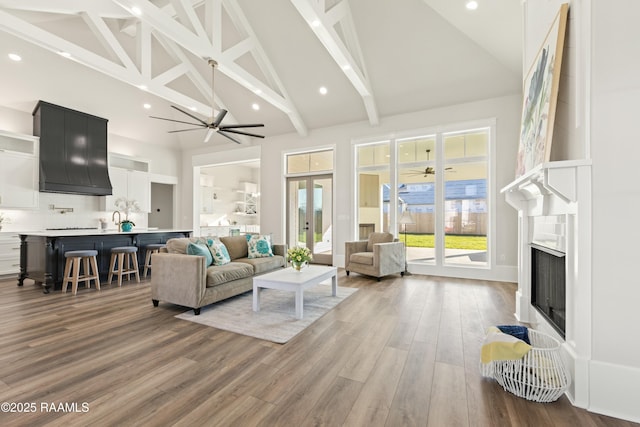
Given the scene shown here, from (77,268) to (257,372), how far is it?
391cm

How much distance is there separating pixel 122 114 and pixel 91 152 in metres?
1.39

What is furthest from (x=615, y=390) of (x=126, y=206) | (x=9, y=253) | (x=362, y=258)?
(x=126, y=206)

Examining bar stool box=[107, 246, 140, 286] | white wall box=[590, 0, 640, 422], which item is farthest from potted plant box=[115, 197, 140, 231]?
white wall box=[590, 0, 640, 422]

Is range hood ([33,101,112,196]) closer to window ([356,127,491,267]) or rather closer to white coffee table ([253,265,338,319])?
white coffee table ([253,265,338,319])

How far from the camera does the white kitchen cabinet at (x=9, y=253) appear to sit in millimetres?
5195

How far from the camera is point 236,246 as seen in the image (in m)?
4.78

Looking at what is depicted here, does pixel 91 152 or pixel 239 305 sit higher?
pixel 91 152

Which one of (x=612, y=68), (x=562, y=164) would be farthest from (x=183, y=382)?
(x=612, y=68)

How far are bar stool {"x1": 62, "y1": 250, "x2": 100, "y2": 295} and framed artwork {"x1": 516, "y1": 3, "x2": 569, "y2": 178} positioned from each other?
5903mm

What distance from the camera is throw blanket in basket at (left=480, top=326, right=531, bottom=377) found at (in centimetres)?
182

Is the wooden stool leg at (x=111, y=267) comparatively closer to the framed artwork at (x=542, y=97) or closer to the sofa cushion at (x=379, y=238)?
the sofa cushion at (x=379, y=238)

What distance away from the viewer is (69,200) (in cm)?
647

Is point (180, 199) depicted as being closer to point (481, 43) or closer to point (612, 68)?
point (481, 43)

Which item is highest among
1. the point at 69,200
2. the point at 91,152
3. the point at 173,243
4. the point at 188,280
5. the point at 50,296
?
the point at 91,152
